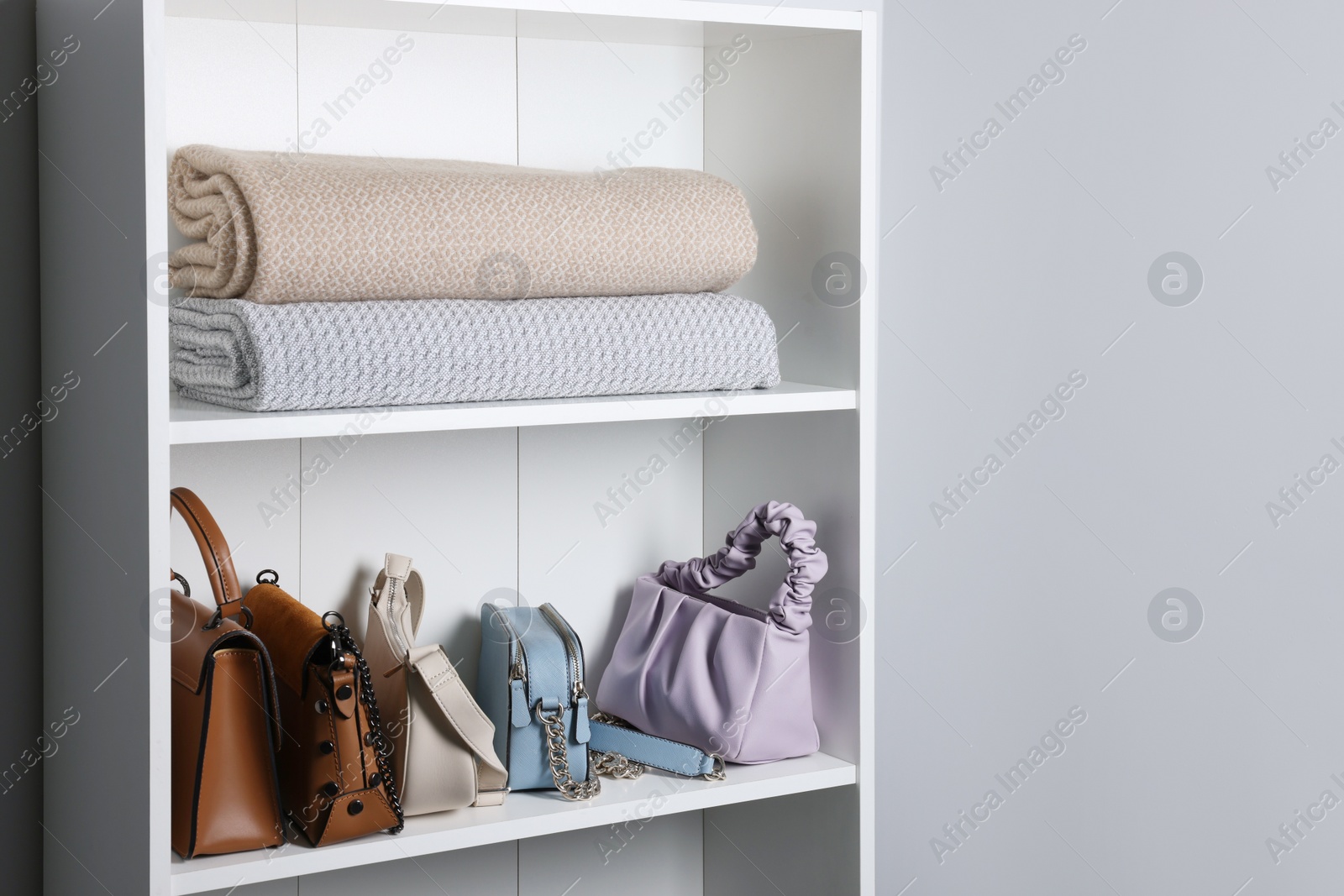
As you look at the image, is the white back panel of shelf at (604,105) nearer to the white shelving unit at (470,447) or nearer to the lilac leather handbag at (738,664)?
the white shelving unit at (470,447)

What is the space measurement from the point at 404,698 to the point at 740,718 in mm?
323

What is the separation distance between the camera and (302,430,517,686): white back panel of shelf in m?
1.21

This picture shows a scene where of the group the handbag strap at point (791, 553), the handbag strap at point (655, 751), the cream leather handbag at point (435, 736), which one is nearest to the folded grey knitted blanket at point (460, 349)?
the handbag strap at point (791, 553)

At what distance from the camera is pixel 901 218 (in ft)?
4.75

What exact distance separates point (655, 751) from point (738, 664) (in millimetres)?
117

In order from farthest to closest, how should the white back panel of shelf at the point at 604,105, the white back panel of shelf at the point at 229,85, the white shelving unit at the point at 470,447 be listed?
the white back panel of shelf at the point at 604,105
the white back panel of shelf at the point at 229,85
the white shelving unit at the point at 470,447

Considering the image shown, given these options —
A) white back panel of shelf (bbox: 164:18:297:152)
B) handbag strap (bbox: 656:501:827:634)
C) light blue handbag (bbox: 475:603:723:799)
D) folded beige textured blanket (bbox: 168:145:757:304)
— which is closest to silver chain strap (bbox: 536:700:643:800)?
light blue handbag (bbox: 475:603:723:799)

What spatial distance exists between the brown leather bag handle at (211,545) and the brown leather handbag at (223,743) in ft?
0.26

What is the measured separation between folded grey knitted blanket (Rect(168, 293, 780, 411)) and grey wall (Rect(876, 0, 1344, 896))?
337 millimetres

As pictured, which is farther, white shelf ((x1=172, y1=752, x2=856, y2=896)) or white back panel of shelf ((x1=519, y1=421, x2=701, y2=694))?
white back panel of shelf ((x1=519, y1=421, x2=701, y2=694))

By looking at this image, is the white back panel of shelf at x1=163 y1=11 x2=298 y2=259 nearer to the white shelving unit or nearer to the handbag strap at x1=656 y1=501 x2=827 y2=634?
the white shelving unit

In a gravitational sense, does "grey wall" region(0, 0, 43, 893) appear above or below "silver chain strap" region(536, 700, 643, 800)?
above

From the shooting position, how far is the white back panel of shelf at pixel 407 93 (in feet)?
3.84

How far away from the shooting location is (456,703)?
3.34 feet
